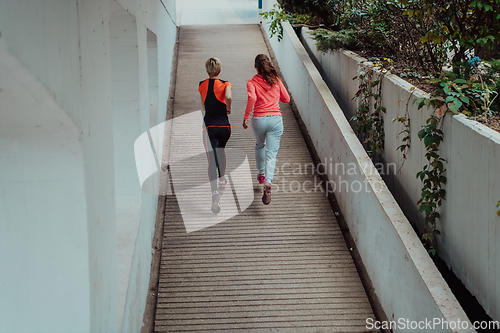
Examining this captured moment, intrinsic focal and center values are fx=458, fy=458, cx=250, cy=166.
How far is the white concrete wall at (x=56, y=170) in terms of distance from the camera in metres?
1.69

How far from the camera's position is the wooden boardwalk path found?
160 inches

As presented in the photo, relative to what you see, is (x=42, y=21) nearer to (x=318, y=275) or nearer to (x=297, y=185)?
(x=318, y=275)

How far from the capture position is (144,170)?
477cm

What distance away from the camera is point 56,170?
6.80ft

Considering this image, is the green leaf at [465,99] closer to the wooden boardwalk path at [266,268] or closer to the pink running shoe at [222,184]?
the wooden boardwalk path at [266,268]

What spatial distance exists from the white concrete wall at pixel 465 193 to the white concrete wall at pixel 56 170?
2.51 meters

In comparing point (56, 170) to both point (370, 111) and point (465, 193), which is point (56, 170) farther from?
point (370, 111)

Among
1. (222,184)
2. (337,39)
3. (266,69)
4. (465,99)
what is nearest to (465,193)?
(465,99)

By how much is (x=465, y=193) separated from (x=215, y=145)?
2759mm

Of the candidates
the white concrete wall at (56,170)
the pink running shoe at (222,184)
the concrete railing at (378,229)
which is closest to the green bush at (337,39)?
the concrete railing at (378,229)

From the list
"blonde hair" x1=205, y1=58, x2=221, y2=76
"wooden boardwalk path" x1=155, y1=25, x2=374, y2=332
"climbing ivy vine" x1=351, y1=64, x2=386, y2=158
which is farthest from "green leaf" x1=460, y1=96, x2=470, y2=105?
"blonde hair" x1=205, y1=58, x2=221, y2=76

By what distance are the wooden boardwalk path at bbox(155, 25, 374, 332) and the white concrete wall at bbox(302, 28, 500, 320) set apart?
0.96 m

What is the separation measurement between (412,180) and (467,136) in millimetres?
1140

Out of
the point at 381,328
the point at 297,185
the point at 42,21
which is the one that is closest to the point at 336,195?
the point at 297,185
